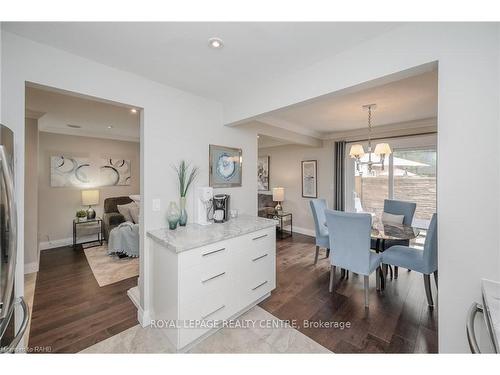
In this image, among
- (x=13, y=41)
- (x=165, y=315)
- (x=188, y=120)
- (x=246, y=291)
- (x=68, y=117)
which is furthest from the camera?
(x=68, y=117)

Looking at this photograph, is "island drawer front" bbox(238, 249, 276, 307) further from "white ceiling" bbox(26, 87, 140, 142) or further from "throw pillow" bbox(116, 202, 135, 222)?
"throw pillow" bbox(116, 202, 135, 222)

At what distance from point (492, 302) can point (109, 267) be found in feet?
13.1

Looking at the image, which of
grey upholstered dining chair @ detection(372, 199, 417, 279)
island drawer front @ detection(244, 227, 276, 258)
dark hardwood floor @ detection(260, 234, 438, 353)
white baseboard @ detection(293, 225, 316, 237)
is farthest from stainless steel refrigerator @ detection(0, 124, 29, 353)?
white baseboard @ detection(293, 225, 316, 237)

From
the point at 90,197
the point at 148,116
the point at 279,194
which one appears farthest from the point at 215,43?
the point at 90,197

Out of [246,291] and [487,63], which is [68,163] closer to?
[246,291]

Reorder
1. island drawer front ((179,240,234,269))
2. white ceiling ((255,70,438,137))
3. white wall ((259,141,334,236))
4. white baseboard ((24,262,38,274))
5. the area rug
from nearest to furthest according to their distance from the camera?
island drawer front ((179,240,234,269))
white ceiling ((255,70,438,137))
the area rug
white baseboard ((24,262,38,274))
white wall ((259,141,334,236))

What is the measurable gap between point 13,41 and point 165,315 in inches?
89.9

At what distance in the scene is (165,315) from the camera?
173cm

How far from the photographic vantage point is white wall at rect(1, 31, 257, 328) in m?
1.39

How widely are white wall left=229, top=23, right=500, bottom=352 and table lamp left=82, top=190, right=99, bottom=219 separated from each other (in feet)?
17.4
